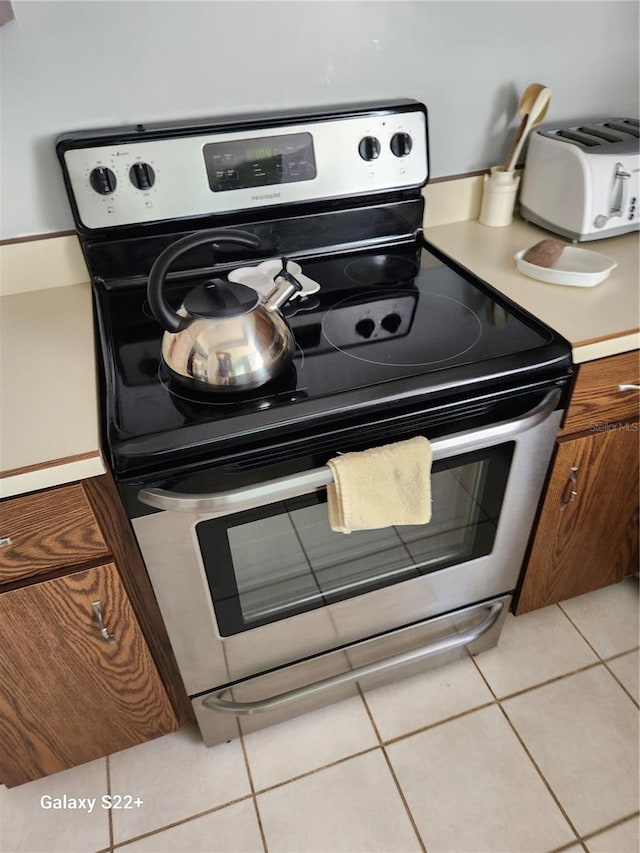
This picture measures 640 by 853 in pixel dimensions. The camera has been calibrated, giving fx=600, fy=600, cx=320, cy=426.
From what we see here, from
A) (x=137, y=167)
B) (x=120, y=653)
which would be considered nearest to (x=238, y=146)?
(x=137, y=167)

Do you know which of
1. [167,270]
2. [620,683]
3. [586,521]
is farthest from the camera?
[620,683]

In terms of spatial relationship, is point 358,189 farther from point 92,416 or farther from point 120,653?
point 120,653

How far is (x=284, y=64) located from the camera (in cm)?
Result: 117

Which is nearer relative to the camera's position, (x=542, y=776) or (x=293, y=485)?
(x=293, y=485)

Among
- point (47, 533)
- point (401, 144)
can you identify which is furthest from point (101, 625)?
point (401, 144)

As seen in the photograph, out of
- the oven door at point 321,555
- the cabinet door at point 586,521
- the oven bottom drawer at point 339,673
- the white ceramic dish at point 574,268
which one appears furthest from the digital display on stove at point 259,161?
the oven bottom drawer at point 339,673

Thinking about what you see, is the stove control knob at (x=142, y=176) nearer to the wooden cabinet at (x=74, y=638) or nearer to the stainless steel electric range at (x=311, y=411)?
the stainless steel electric range at (x=311, y=411)

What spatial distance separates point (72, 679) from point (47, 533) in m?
0.35

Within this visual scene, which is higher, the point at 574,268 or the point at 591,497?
the point at 574,268

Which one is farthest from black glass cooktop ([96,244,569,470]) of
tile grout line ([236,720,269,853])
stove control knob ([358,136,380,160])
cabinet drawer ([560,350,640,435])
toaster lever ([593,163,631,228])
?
tile grout line ([236,720,269,853])

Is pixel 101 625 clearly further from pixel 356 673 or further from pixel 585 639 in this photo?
pixel 585 639

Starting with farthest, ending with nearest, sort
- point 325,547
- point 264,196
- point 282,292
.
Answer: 1. point 264,196
2. point 325,547
3. point 282,292

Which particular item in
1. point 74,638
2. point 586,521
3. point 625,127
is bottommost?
point 586,521

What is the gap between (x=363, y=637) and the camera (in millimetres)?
1262
